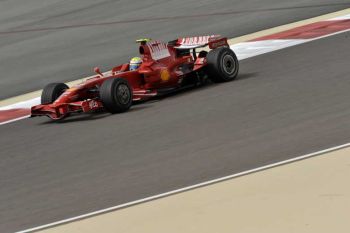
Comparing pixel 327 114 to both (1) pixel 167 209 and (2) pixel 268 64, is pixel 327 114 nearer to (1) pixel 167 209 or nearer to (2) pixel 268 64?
(1) pixel 167 209

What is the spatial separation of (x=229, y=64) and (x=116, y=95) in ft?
6.38

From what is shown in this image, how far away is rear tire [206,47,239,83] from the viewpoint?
Answer: 12.8 m

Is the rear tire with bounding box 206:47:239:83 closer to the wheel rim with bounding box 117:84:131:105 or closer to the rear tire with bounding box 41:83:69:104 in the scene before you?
the wheel rim with bounding box 117:84:131:105

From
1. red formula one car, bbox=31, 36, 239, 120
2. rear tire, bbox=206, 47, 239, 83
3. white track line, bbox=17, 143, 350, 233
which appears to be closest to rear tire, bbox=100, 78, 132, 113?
red formula one car, bbox=31, 36, 239, 120

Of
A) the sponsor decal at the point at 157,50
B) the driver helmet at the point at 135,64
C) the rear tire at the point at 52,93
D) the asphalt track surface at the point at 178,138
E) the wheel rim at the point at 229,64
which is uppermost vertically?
the sponsor decal at the point at 157,50

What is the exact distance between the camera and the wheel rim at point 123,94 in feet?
38.7

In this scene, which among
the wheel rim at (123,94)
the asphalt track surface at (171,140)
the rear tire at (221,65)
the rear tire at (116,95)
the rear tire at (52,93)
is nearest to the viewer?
the asphalt track surface at (171,140)

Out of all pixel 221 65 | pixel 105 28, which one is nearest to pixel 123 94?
pixel 221 65

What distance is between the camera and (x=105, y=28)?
20.9 meters

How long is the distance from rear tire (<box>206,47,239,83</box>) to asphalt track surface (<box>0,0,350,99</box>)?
13.1 feet

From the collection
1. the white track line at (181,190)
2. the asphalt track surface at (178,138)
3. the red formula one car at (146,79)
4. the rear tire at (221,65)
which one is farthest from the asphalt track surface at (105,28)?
the white track line at (181,190)

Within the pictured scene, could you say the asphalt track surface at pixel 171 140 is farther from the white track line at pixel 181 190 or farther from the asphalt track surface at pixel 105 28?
the asphalt track surface at pixel 105 28

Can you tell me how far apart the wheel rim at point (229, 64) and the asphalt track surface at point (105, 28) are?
404 centimetres

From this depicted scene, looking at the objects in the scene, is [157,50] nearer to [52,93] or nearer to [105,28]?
[52,93]
